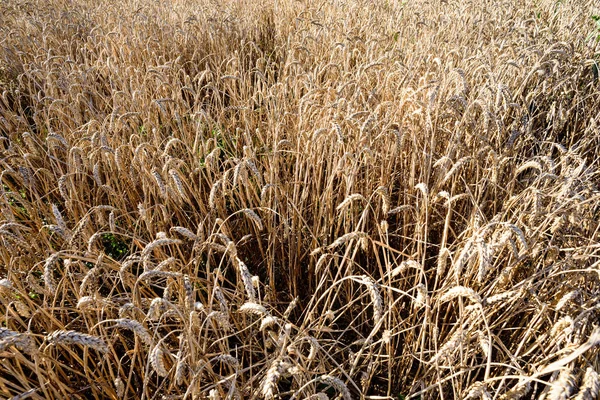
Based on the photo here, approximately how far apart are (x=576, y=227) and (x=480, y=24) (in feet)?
6.94

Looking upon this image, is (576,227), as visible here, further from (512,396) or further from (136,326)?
(136,326)

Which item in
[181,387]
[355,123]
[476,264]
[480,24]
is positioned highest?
[480,24]

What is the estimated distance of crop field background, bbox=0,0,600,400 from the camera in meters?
1.00

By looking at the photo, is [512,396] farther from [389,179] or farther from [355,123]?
[355,123]

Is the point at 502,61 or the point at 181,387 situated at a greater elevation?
the point at 502,61

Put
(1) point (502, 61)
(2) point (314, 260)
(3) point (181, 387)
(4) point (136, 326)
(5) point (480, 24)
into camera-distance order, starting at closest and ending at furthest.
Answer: (4) point (136, 326)
(3) point (181, 387)
(2) point (314, 260)
(1) point (502, 61)
(5) point (480, 24)

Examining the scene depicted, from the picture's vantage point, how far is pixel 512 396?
2.88 feet

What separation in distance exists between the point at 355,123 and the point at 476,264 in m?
0.79

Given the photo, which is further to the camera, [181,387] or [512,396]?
[181,387]

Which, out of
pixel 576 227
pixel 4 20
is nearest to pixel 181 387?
pixel 576 227

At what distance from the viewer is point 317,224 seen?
1.58m

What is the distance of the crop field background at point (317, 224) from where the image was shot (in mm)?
995

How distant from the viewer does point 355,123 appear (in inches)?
70.7

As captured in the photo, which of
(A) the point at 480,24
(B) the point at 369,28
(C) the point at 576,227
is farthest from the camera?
(B) the point at 369,28
